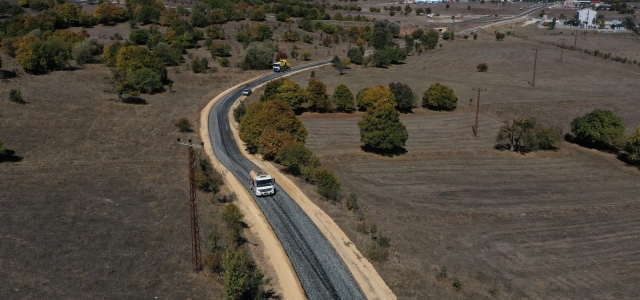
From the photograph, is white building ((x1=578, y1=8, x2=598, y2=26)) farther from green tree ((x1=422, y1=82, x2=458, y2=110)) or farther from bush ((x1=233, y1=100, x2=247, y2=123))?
bush ((x1=233, y1=100, x2=247, y2=123))

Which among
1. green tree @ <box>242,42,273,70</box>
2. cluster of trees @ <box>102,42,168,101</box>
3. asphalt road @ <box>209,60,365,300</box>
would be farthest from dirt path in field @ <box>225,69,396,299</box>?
green tree @ <box>242,42,273,70</box>

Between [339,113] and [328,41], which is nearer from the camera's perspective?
[339,113]

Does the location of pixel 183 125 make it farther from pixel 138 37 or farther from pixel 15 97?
pixel 138 37

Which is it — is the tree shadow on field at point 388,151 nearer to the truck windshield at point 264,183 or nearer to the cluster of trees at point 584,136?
the cluster of trees at point 584,136

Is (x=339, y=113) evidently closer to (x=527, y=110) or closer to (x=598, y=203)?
(x=527, y=110)

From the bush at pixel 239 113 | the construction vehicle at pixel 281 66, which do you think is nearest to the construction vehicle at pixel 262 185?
the bush at pixel 239 113

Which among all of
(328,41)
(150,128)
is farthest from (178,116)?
(328,41)

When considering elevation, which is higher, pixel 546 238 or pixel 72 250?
pixel 72 250

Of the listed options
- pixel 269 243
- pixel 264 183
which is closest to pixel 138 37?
pixel 264 183
